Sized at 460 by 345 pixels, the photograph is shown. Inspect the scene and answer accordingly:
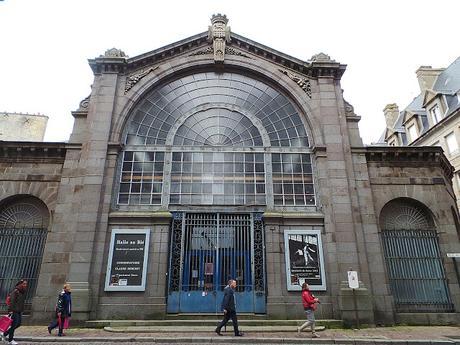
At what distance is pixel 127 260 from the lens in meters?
13.5

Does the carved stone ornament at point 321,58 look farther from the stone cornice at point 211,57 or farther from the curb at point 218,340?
the curb at point 218,340

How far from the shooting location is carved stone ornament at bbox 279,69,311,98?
17016mm

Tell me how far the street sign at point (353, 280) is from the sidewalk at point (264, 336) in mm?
1572

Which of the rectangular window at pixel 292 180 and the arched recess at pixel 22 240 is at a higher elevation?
the rectangular window at pixel 292 180

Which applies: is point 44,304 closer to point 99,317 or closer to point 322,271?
point 99,317

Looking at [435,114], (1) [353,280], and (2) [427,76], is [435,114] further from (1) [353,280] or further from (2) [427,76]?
(1) [353,280]

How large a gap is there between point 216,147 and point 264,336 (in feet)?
28.9

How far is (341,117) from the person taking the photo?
1627 centimetres

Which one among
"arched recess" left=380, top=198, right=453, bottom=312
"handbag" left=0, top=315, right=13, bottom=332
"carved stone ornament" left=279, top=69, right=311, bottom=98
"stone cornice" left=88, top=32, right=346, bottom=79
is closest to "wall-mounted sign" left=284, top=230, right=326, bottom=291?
"arched recess" left=380, top=198, right=453, bottom=312

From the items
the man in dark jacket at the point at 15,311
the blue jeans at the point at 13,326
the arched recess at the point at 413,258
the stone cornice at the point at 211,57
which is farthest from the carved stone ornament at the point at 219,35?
the blue jeans at the point at 13,326

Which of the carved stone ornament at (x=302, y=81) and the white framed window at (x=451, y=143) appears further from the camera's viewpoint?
the white framed window at (x=451, y=143)

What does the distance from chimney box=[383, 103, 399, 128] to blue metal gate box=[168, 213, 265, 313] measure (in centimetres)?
2738

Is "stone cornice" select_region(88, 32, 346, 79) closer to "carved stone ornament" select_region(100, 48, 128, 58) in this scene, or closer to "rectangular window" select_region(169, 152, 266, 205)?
"carved stone ornament" select_region(100, 48, 128, 58)

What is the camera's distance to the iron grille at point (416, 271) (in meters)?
13.8
